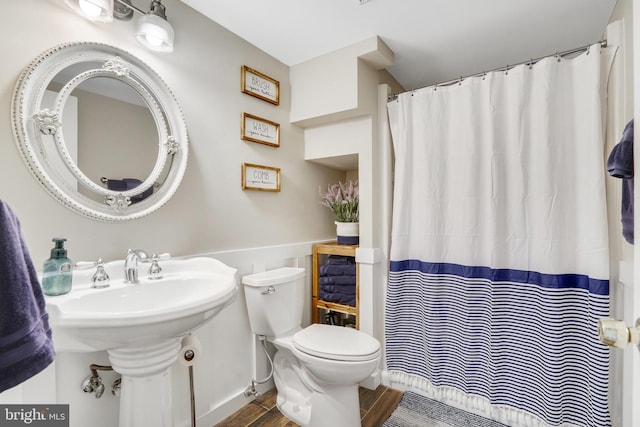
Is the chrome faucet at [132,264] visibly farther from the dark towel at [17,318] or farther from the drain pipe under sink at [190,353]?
the dark towel at [17,318]

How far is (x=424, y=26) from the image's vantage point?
1621mm

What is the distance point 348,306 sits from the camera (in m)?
2.02

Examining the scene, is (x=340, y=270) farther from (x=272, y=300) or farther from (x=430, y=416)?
(x=430, y=416)

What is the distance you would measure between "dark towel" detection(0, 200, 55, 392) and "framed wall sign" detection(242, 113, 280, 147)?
121 cm

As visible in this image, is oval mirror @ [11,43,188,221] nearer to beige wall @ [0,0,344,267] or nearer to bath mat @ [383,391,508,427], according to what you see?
beige wall @ [0,0,344,267]

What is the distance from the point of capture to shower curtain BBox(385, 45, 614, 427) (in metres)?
1.37

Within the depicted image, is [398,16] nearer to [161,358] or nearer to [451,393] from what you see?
[161,358]

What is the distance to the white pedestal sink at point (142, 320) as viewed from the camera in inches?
31.7

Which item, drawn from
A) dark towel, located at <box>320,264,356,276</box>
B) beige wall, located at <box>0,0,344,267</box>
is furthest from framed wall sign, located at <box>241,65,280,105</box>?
dark towel, located at <box>320,264,356,276</box>

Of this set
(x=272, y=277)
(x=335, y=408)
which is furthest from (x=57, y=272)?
(x=335, y=408)

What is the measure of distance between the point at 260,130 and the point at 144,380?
1390 millimetres

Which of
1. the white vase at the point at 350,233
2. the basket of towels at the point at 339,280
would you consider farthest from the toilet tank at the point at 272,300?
the white vase at the point at 350,233

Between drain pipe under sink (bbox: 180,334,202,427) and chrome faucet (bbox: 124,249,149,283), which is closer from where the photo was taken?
chrome faucet (bbox: 124,249,149,283)

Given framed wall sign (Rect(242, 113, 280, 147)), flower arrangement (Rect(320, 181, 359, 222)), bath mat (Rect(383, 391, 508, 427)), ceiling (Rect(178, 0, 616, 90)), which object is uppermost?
ceiling (Rect(178, 0, 616, 90))
